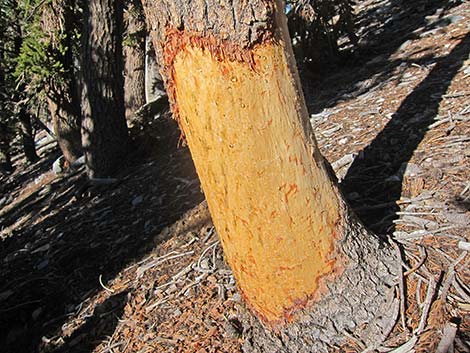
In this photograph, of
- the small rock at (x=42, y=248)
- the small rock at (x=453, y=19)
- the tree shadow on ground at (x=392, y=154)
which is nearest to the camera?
the tree shadow on ground at (x=392, y=154)

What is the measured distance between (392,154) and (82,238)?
283 centimetres

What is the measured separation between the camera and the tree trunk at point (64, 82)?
5750 millimetres

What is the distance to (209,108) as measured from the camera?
1.59m

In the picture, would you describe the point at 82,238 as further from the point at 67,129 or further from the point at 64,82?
the point at 67,129

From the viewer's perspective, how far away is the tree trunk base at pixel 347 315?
179 cm

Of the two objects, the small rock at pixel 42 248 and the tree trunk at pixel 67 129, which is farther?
the tree trunk at pixel 67 129

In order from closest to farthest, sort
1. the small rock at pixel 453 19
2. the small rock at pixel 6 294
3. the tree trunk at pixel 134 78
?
1. the small rock at pixel 6 294
2. the small rock at pixel 453 19
3. the tree trunk at pixel 134 78

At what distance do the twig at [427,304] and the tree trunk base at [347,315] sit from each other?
101 millimetres

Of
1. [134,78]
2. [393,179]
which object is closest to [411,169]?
[393,179]

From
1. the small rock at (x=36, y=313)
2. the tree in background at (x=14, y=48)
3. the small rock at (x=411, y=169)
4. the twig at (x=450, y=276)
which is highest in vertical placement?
the tree in background at (x=14, y=48)

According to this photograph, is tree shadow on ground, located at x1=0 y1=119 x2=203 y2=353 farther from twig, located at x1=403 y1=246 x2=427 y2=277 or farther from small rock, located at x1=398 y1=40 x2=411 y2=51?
small rock, located at x1=398 y1=40 x2=411 y2=51

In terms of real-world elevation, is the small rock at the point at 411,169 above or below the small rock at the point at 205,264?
above

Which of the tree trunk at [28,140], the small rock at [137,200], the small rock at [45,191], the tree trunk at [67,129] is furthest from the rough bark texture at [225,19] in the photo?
the tree trunk at [28,140]

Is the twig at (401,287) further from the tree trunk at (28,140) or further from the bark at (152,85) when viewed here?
the tree trunk at (28,140)
